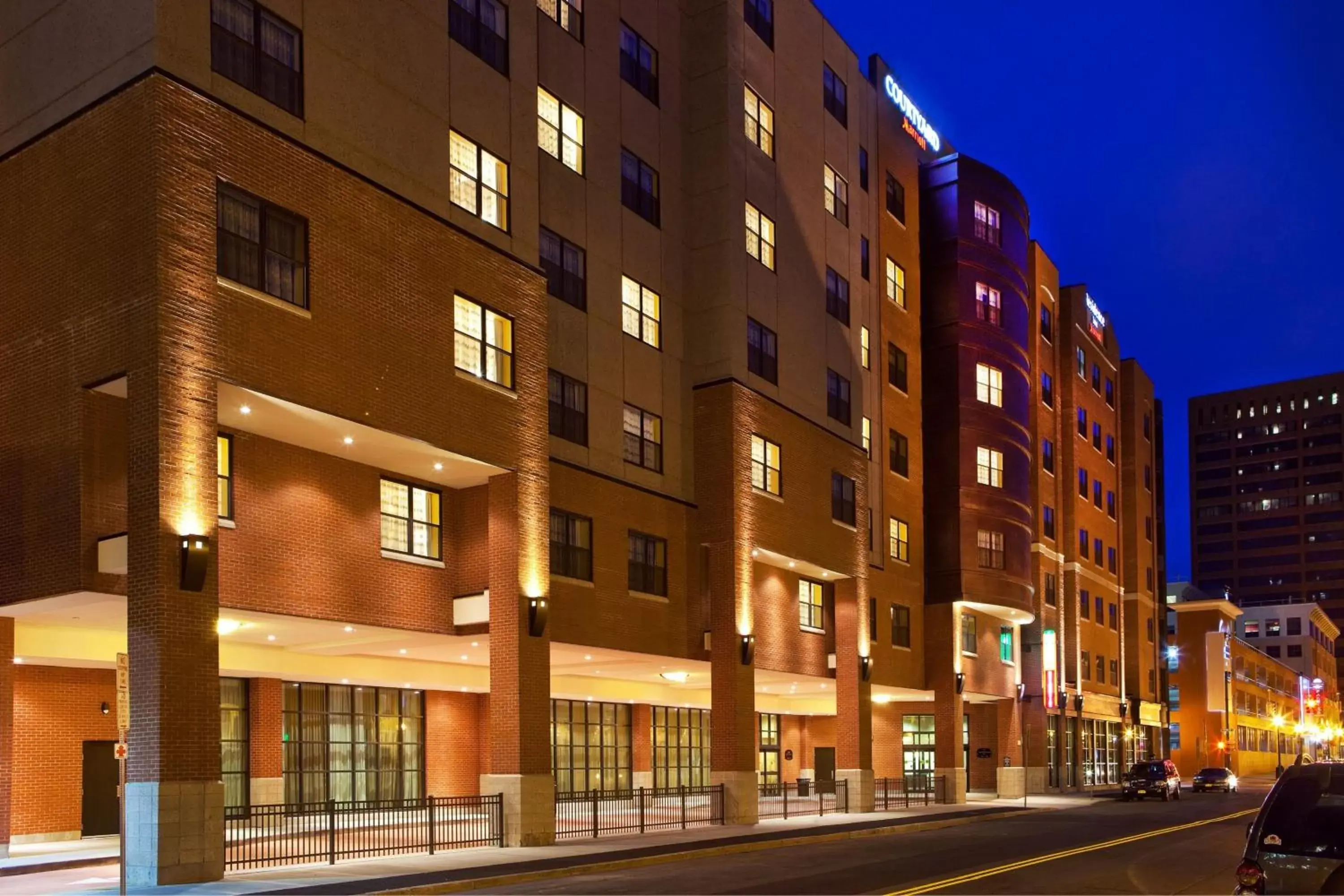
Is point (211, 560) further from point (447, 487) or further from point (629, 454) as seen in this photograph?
point (629, 454)

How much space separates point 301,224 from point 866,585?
27.4 meters

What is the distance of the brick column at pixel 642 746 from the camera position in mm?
52062

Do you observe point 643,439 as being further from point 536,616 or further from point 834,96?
point 834,96

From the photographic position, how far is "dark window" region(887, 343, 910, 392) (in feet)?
175

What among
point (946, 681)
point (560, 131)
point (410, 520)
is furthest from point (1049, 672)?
point (410, 520)

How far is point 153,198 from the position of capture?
22.5 metres

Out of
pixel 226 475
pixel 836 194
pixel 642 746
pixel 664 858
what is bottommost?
pixel 642 746

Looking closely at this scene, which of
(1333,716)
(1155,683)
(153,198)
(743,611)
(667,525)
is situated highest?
(153,198)

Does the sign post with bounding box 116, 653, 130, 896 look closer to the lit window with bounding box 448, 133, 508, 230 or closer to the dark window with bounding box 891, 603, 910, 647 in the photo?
the lit window with bounding box 448, 133, 508, 230

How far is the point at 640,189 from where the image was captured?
127ft

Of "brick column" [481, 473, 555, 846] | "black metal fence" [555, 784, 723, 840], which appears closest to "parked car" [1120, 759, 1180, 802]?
"black metal fence" [555, 784, 723, 840]

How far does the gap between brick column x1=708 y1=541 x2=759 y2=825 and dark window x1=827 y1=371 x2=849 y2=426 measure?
9.44 metres

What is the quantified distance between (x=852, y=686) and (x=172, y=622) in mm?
28783

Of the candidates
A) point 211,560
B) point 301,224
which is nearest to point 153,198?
point 301,224
